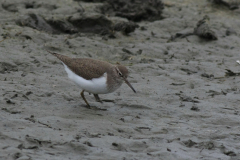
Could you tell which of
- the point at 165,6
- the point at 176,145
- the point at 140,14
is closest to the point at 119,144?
the point at 176,145

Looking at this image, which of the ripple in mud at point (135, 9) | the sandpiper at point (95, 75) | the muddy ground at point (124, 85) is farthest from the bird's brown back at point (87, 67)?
the ripple in mud at point (135, 9)

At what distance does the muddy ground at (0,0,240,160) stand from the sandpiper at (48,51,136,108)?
0.48 meters

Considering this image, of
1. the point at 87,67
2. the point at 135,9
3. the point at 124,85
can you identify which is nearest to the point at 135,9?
the point at 135,9

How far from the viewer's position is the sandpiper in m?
7.28

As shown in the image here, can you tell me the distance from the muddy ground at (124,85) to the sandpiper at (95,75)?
1.58 ft

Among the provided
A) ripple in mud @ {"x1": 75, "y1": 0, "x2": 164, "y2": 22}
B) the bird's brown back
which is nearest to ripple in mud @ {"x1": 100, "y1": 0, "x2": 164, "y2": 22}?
ripple in mud @ {"x1": 75, "y1": 0, "x2": 164, "y2": 22}

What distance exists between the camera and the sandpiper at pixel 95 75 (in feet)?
23.9

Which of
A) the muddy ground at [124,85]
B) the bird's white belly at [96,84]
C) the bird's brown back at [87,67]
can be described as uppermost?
the bird's brown back at [87,67]

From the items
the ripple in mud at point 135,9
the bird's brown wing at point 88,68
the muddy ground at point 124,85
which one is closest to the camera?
the muddy ground at point 124,85

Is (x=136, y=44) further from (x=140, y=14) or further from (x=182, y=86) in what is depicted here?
(x=182, y=86)

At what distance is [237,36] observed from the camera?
41.4 ft

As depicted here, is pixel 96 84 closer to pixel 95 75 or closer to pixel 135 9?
pixel 95 75

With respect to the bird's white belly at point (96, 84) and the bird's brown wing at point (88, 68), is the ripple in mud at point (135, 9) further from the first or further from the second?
the bird's white belly at point (96, 84)

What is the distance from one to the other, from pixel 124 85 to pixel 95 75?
1866 millimetres
